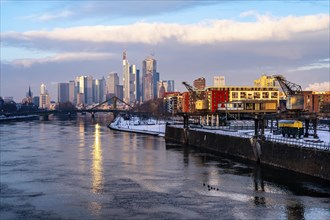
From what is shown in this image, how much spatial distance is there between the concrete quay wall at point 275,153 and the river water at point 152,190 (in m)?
1.36

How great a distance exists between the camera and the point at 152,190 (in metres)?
32.0

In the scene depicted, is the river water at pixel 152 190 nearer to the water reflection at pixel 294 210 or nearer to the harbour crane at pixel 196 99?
the water reflection at pixel 294 210

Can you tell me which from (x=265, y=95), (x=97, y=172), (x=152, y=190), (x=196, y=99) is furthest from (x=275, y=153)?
(x=196, y=99)

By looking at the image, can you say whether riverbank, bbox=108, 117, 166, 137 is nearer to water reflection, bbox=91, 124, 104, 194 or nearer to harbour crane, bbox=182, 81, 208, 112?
harbour crane, bbox=182, 81, 208, 112

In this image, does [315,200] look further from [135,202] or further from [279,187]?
[135,202]

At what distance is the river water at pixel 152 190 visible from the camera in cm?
2581

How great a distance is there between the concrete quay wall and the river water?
1363 millimetres

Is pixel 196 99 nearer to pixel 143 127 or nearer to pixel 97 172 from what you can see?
pixel 143 127

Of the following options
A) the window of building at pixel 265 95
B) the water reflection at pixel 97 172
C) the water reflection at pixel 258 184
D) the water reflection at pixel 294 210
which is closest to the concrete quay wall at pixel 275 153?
the water reflection at pixel 258 184

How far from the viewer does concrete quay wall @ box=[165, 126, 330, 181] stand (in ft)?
115

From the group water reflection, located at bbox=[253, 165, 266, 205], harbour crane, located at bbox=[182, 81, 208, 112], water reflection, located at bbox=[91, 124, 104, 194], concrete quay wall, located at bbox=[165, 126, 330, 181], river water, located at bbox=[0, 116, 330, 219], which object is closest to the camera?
river water, located at bbox=[0, 116, 330, 219]

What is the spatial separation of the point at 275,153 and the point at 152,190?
50.9ft

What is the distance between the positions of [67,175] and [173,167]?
34.1ft

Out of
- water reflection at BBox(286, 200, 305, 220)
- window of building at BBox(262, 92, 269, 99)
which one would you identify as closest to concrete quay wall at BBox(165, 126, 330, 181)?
water reflection at BBox(286, 200, 305, 220)
